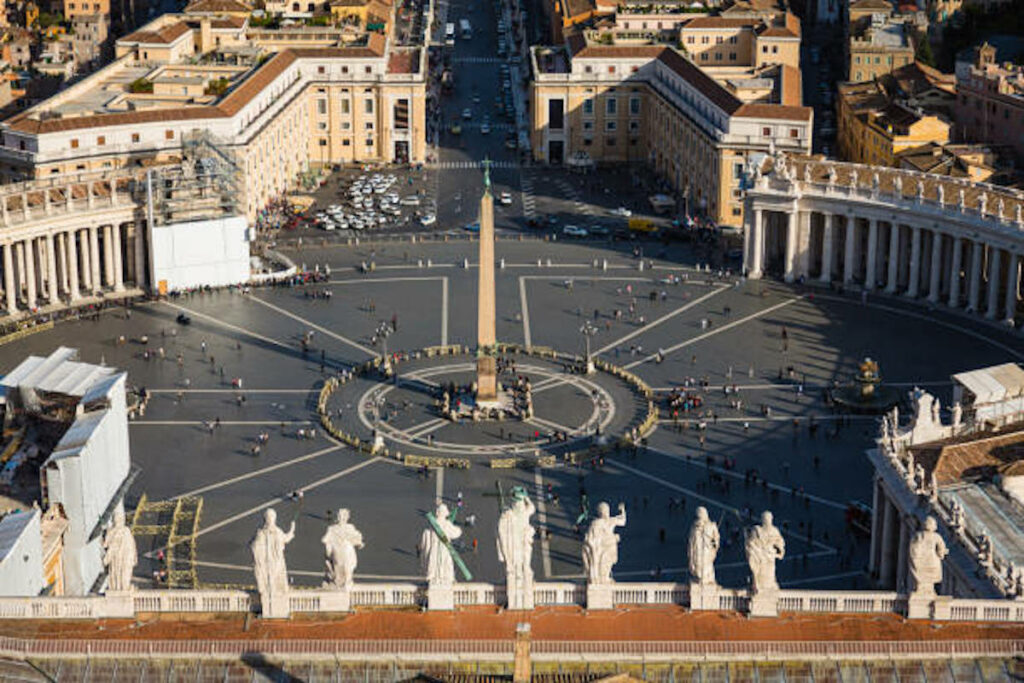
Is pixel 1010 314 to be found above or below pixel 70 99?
below

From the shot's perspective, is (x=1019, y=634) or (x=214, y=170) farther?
(x=214, y=170)

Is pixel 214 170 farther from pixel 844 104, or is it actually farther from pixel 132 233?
pixel 844 104

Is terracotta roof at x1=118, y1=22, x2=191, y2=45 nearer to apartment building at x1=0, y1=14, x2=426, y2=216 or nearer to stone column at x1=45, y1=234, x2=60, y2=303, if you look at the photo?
apartment building at x1=0, y1=14, x2=426, y2=216

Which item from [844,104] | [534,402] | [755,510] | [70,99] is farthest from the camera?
[844,104]

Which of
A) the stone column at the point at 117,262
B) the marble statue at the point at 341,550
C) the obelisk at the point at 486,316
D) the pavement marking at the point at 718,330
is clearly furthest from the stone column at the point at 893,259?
the marble statue at the point at 341,550

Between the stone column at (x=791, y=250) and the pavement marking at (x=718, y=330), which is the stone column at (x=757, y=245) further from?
the pavement marking at (x=718, y=330)

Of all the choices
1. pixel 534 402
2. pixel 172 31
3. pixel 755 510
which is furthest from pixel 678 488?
pixel 172 31

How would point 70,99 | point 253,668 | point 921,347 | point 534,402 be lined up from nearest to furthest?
point 253,668 < point 534,402 < point 921,347 < point 70,99

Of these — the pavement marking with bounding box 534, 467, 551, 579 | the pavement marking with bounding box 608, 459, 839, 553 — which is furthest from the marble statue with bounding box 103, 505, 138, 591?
the pavement marking with bounding box 608, 459, 839, 553
